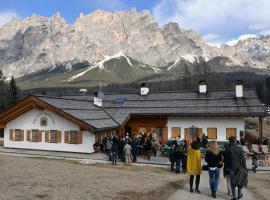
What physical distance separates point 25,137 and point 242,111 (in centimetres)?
1738

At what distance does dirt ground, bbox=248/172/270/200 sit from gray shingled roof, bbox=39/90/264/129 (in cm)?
990

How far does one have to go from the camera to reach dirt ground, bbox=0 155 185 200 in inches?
484

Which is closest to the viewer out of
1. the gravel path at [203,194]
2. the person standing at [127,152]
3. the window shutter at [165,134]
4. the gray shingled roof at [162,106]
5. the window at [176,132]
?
the gravel path at [203,194]

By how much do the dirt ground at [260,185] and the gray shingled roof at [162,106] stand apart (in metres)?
9.90

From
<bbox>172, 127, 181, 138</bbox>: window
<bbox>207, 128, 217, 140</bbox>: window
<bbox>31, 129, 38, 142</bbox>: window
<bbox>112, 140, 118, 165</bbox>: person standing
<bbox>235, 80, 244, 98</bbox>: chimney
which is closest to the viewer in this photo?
<bbox>112, 140, 118, 165</bbox>: person standing

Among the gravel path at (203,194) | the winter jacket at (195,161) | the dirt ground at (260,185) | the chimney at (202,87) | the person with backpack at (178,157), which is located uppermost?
the chimney at (202,87)

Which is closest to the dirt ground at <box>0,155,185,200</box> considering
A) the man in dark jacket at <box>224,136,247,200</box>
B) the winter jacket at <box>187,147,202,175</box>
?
the winter jacket at <box>187,147,202,175</box>

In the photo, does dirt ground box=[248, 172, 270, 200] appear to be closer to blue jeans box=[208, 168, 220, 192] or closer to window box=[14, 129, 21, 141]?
blue jeans box=[208, 168, 220, 192]

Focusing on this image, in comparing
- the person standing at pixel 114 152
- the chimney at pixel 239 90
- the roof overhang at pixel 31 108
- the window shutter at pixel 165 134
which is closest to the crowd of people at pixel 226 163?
the person standing at pixel 114 152

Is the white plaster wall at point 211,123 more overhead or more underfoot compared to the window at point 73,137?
more overhead

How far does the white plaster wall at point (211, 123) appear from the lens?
3083 centimetres

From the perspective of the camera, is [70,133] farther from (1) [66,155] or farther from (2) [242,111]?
(2) [242,111]

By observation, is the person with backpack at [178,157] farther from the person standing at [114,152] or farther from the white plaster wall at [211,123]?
the white plaster wall at [211,123]

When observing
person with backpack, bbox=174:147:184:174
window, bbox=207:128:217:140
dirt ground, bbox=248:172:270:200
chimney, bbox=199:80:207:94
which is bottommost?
dirt ground, bbox=248:172:270:200
